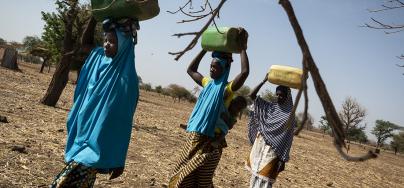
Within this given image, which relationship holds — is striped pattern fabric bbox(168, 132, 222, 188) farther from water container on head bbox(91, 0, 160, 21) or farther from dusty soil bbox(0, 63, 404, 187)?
water container on head bbox(91, 0, 160, 21)

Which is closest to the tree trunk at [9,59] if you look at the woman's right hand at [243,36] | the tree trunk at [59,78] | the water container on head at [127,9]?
the tree trunk at [59,78]

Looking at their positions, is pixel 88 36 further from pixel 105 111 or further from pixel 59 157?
pixel 59 157

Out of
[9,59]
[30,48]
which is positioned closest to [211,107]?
[9,59]

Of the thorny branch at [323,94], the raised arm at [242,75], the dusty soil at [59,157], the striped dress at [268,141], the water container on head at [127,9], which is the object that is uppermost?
the water container on head at [127,9]

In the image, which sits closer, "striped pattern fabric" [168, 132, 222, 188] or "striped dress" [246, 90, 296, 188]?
"striped pattern fabric" [168, 132, 222, 188]

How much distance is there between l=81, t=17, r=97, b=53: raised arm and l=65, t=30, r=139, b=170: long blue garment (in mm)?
384

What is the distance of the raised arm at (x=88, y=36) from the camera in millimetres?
3607

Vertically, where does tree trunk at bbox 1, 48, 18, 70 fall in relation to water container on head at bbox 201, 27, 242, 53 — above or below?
below

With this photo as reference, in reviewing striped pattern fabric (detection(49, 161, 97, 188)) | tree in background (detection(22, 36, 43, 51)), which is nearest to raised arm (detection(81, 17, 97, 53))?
striped pattern fabric (detection(49, 161, 97, 188))

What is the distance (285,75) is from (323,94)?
13.3 feet

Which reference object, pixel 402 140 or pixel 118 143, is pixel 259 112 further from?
pixel 402 140

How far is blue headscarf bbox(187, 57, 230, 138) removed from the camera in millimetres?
4203

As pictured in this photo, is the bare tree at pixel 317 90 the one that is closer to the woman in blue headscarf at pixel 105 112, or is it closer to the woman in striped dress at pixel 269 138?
the woman in blue headscarf at pixel 105 112

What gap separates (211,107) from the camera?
423cm
